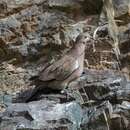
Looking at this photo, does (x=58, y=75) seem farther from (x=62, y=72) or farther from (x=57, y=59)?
(x=57, y=59)

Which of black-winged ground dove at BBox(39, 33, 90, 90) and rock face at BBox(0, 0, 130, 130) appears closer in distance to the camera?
rock face at BBox(0, 0, 130, 130)

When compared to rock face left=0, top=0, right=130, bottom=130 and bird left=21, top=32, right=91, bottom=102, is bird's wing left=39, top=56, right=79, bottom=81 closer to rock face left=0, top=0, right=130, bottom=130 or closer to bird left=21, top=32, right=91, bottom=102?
bird left=21, top=32, right=91, bottom=102

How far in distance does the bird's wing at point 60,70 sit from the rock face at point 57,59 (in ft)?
0.33

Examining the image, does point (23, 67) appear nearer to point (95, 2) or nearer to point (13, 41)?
point (13, 41)

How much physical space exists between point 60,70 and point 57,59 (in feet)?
2.08

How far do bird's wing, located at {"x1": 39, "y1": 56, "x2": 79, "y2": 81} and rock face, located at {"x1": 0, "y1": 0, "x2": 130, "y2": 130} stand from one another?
0.10 metres

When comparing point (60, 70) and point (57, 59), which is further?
point (57, 59)

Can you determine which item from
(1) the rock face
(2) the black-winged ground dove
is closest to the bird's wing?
(2) the black-winged ground dove

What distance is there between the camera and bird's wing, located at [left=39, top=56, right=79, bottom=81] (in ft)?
16.6

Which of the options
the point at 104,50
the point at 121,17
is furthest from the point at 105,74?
the point at 121,17

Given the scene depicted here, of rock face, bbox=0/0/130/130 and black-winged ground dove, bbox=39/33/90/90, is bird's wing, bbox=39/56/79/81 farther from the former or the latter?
→ rock face, bbox=0/0/130/130

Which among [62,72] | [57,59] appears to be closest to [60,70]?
[62,72]

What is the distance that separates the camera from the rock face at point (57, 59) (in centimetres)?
444

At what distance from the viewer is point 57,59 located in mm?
5707
